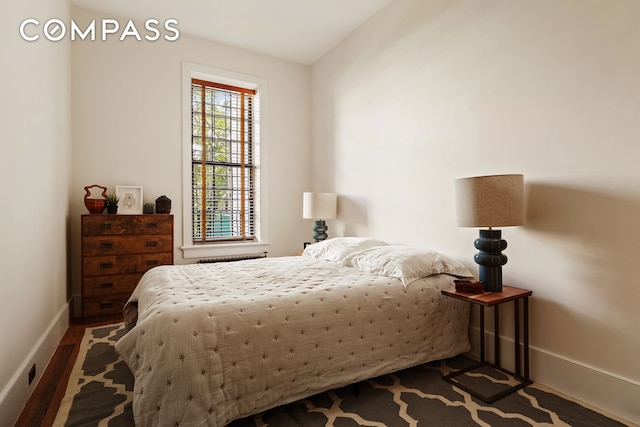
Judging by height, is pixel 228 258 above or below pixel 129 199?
below

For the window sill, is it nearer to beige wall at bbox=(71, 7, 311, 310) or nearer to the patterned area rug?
beige wall at bbox=(71, 7, 311, 310)

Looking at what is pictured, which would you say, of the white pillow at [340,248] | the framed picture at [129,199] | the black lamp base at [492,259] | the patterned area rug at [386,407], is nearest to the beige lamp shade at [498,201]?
the black lamp base at [492,259]

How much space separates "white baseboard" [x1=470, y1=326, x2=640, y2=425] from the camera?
5.75 ft

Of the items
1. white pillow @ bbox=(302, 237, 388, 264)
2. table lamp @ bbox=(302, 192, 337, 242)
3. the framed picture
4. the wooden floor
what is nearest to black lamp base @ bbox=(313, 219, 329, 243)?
table lamp @ bbox=(302, 192, 337, 242)

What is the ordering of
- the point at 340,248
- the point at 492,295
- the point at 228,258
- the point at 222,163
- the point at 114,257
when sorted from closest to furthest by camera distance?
the point at 492,295
the point at 340,248
the point at 114,257
the point at 228,258
the point at 222,163

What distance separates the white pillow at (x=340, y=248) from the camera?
2973 mm

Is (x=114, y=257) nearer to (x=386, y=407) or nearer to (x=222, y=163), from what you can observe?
(x=222, y=163)

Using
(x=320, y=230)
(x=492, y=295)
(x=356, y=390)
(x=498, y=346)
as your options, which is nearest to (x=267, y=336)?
(x=356, y=390)

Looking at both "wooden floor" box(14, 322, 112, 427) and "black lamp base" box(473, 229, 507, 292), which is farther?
"black lamp base" box(473, 229, 507, 292)

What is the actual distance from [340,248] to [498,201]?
1.43 meters

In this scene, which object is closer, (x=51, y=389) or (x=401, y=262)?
(x=51, y=389)

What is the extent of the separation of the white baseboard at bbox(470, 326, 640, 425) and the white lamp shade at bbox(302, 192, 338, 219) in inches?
87.1

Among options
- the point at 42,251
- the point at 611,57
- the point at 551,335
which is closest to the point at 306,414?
the point at 551,335

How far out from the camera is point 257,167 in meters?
4.65
